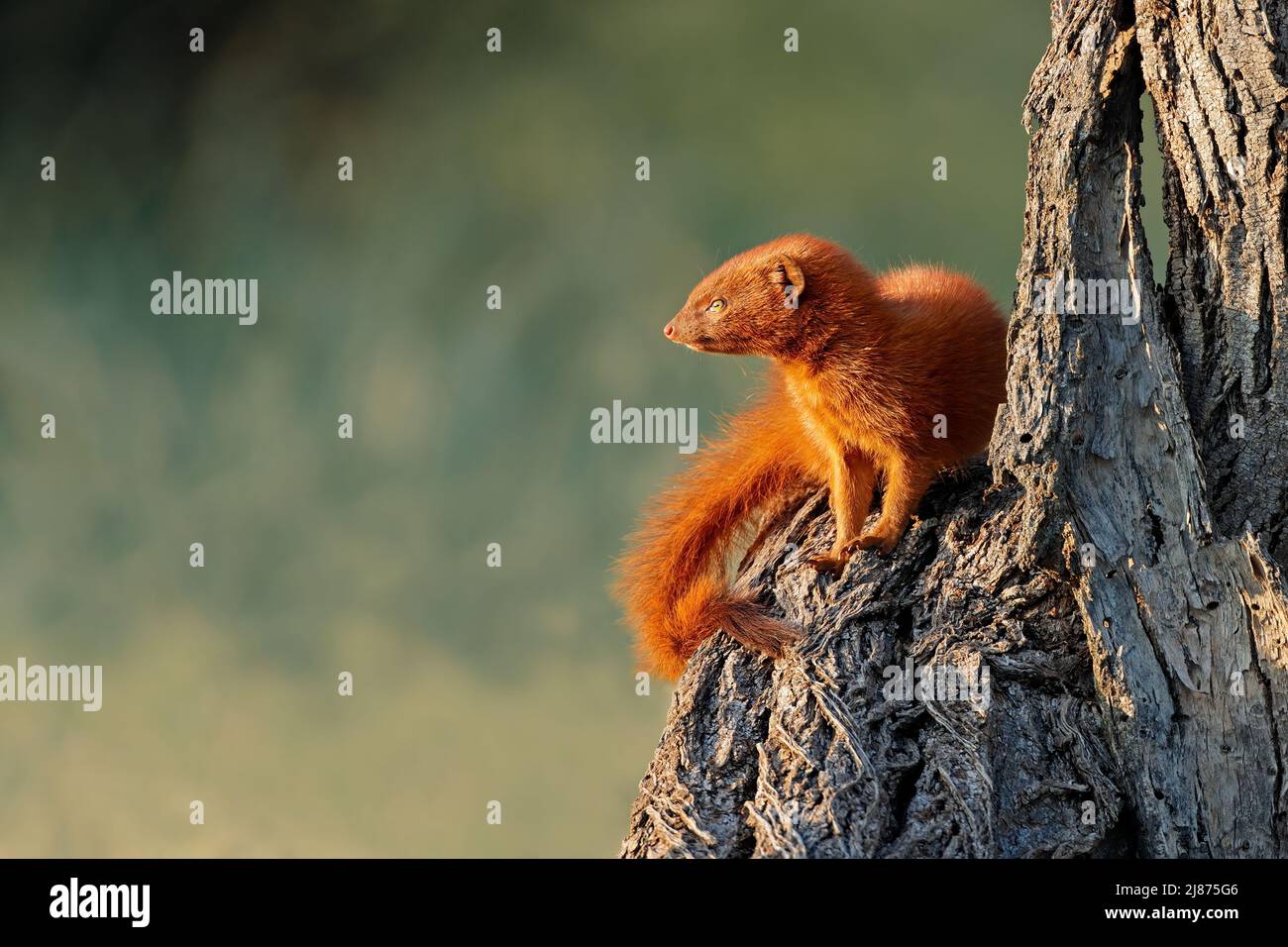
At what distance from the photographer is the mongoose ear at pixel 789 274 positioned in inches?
138

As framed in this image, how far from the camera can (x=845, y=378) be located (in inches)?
140

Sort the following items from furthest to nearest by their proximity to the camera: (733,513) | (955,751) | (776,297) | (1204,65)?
(733,513) → (776,297) → (1204,65) → (955,751)

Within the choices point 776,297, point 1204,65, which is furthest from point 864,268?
point 1204,65

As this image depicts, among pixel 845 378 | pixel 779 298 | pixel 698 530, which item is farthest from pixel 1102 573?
pixel 698 530

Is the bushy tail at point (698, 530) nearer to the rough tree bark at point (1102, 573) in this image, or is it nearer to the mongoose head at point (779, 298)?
the rough tree bark at point (1102, 573)

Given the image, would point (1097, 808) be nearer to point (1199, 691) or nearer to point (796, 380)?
point (1199, 691)

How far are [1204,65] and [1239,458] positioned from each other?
1.10 metres

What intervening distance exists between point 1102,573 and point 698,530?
1.31 metres

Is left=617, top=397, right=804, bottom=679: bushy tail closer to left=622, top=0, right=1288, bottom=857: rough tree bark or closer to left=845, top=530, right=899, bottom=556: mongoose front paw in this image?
left=622, top=0, right=1288, bottom=857: rough tree bark

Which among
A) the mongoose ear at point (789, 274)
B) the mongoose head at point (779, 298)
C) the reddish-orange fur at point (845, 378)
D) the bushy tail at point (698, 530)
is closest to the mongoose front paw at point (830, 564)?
the reddish-orange fur at point (845, 378)

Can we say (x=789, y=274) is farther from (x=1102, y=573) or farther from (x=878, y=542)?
(x=1102, y=573)

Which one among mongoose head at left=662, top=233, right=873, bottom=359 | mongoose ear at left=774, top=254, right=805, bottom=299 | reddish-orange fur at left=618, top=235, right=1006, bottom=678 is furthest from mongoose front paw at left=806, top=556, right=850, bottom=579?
mongoose ear at left=774, top=254, right=805, bottom=299

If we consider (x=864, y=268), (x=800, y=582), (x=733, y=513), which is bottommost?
(x=800, y=582)

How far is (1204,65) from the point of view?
332 cm
